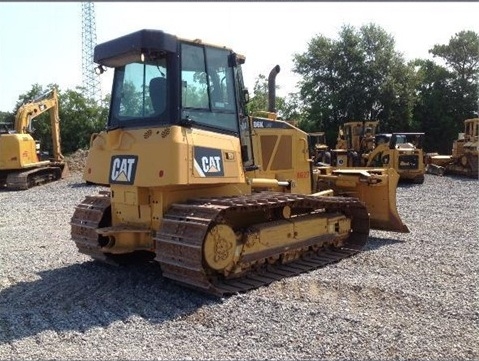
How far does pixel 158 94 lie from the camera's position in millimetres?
5703

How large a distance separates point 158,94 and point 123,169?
3.14 ft

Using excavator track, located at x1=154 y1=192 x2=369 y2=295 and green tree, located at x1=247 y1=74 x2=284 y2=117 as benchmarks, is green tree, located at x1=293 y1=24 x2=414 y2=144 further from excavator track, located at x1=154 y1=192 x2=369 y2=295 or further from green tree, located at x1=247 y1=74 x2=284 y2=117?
excavator track, located at x1=154 y1=192 x2=369 y2=295

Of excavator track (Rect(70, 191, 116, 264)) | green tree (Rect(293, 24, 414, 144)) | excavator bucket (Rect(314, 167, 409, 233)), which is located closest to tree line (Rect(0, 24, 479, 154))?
green tree (Rect(293, 24, 414, 144))

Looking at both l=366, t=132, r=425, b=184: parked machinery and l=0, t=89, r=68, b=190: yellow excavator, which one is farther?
l=0, t=89, r=68, b=190: yellow excavator

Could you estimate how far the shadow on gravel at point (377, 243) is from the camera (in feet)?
25.1

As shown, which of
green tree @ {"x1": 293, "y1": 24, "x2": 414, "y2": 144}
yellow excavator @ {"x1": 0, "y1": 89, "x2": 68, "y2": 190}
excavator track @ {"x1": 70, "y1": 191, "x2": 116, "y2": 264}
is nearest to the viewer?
excavator track @ {"x1": 70, "y1": 191, "x2": 116, "y2": 264}

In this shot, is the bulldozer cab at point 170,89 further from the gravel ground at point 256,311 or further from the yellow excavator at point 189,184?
Answer: the gravel ground at point 256,311

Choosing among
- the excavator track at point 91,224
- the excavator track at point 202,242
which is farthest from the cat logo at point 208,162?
the excavator track at point 91,224

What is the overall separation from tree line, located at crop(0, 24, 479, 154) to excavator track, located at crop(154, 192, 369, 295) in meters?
23.5

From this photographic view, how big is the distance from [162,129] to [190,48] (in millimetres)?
1041

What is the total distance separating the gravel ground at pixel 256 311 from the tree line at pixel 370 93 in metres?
23.9

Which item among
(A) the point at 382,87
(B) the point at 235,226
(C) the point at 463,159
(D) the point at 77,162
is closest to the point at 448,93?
(A) the point at 382,87

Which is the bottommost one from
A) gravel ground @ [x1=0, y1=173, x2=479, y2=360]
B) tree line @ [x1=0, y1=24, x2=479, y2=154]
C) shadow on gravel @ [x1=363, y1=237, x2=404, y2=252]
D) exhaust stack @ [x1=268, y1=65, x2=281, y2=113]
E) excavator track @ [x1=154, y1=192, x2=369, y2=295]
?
gravel ground @ [x1=0, y1=173, x2=479, y2=360]

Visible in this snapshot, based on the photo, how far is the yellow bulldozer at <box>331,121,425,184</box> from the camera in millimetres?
17641
